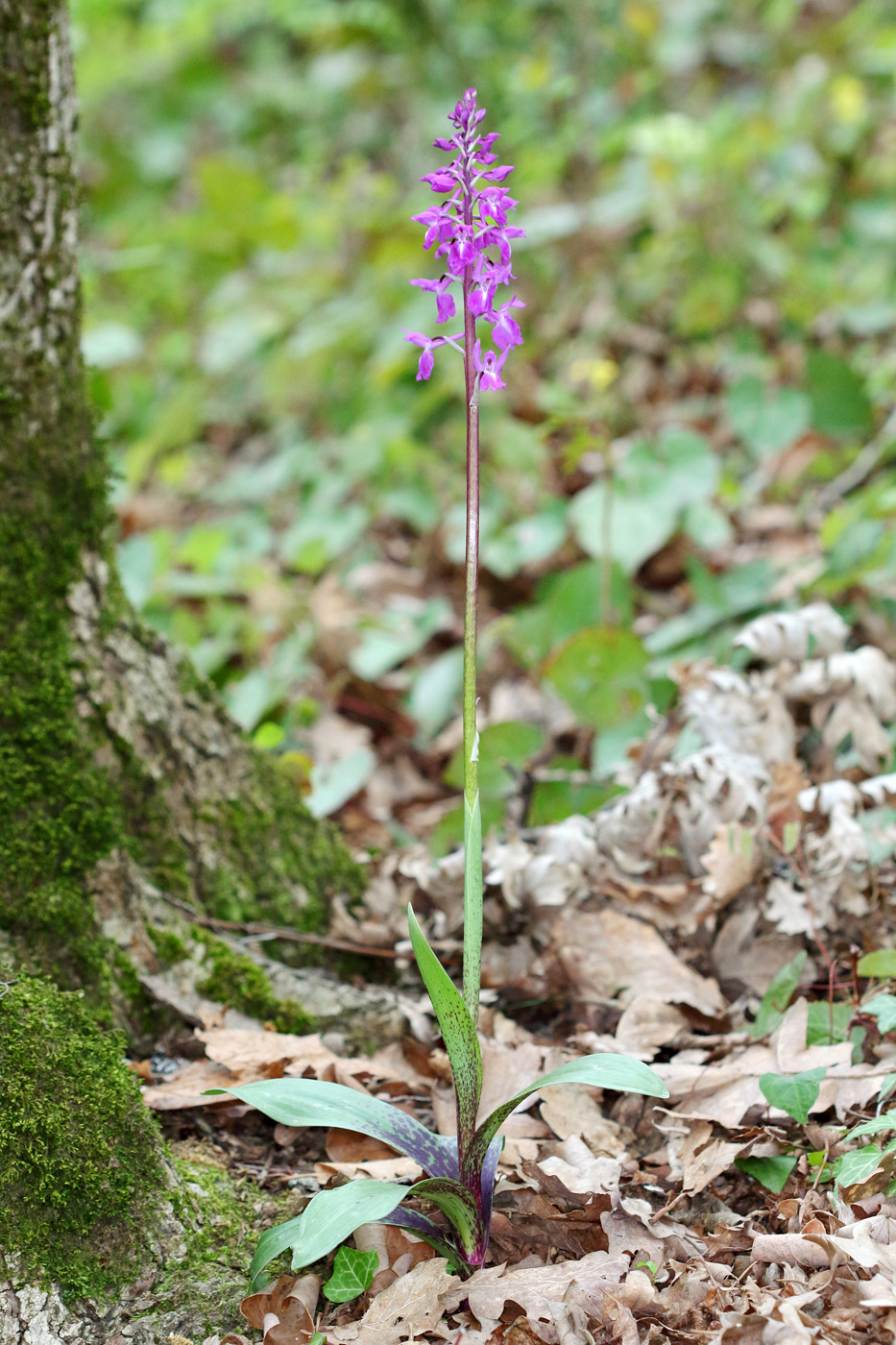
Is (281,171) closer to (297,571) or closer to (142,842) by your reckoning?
(297,571)

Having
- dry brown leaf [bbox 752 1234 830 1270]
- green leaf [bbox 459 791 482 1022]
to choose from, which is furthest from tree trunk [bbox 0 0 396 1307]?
dry brown leaf [bbox 752 1234 830 1270]

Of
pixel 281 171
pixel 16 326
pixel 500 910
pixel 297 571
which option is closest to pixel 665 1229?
pixel 500 910

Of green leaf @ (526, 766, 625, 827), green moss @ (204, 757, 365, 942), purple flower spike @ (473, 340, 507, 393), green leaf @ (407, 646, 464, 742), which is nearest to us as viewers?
purple flower spike @ (473, 340, 507, 393)

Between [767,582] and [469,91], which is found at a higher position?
[469,91]

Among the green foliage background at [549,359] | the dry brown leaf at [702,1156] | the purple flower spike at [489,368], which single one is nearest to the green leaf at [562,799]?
the green foliage background at [549,359]

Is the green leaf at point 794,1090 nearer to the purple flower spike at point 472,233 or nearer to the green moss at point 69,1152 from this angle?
the green moss at point 69,1152

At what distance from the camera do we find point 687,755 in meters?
2.13

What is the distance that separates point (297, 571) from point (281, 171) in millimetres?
4593

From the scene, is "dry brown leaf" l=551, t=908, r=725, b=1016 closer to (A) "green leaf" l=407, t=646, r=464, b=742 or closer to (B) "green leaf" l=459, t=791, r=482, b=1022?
(B) "green leaf" l=459, t=791, r=482, b=1022

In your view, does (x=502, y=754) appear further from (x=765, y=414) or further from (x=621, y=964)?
(x=765, y=414)

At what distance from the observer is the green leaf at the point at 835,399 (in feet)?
11.6

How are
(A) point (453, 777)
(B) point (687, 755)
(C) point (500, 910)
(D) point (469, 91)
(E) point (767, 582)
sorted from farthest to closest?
(E) point (767, 582) < (A) point (453, 777) < (B) point (687, 755) < (C) point (500, 910) < (D) point (469, 91)

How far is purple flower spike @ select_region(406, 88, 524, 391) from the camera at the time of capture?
1.21 m

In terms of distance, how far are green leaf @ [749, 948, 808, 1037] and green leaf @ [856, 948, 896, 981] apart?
10cm
